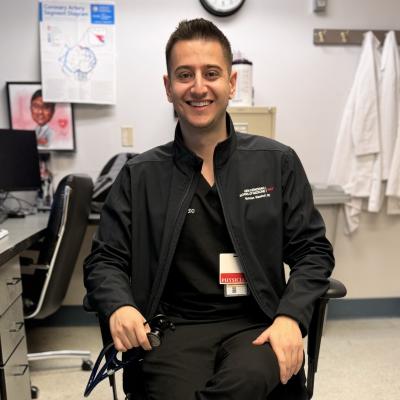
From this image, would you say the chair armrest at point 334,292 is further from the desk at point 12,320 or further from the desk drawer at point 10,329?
the desk drawer at point 10,329

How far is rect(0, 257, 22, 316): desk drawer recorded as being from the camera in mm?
1358

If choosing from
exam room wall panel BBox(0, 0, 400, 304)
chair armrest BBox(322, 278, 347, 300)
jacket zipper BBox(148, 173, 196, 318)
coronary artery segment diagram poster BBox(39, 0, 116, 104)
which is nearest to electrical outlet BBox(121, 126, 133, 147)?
exam room wall panel BBox(0, 0, 400, 304)

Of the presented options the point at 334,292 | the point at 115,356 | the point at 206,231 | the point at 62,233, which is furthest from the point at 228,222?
the point at 62,233

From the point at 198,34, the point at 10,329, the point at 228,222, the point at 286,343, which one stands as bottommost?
the point at 10,329

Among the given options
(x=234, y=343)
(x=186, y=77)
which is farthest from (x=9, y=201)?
(x=234, y=343)

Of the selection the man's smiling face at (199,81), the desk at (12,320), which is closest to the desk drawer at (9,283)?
the desk at (12,320)

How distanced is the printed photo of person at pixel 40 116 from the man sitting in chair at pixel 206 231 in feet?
4.54

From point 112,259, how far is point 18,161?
1.38 m

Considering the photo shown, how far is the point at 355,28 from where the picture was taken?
236 cm

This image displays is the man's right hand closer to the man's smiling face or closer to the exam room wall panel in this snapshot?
the man's smiling face

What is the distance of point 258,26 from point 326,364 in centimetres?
202

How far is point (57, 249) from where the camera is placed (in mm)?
1648

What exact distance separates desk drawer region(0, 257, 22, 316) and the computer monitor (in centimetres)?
71

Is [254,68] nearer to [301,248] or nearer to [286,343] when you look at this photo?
[301,248]
